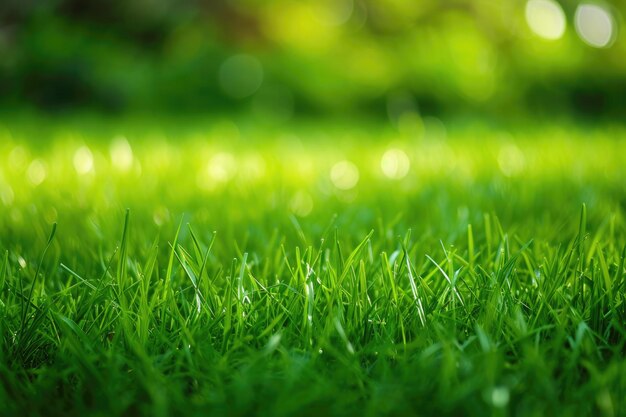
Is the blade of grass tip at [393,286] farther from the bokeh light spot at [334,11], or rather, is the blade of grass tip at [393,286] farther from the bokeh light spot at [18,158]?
the bokeh light spot at [334,11]

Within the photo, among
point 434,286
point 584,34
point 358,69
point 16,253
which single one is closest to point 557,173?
point 434,286

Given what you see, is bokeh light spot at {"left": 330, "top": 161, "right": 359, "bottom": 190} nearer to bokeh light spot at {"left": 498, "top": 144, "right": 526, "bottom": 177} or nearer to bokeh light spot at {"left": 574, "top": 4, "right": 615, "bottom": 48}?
bokeh light spot at {"left": 498, "top": 144, "right": 526, "bottom": 177}

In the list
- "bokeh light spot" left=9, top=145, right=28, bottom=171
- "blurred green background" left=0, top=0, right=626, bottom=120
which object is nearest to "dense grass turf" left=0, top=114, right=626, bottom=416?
"bokeh light spot" left=9, top=145, right=28, bottom=171

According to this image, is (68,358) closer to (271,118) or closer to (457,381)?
(457,381)

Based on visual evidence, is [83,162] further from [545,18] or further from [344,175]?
[545,18]

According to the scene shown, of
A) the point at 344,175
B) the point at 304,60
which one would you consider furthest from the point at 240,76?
the point at 344,175

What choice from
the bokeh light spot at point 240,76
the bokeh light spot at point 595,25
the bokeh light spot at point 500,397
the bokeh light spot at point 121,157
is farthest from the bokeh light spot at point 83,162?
the bokeh light spot at point 595,25
